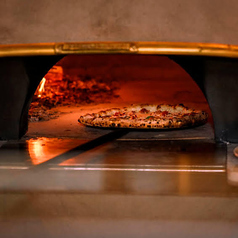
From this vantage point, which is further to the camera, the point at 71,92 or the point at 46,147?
the point at 71,92

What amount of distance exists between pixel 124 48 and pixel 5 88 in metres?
1.67

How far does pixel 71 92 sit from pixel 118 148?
3296mm

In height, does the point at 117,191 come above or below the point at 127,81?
below

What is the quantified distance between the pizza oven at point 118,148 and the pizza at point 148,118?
3.7 inches

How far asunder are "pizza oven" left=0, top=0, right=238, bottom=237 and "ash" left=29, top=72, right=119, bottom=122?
5.43ft

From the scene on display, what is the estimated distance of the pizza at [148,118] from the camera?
409 centimetres

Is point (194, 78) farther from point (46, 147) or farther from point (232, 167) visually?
point (46, 147)

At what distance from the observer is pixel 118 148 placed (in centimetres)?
357

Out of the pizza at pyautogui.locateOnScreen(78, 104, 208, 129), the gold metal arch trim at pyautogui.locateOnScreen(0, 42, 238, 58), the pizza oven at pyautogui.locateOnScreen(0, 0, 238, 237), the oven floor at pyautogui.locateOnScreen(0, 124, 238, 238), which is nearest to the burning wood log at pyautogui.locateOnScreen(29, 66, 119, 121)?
the pizza at pyautogui.locateOnScreen(78, 104, 208, 129)

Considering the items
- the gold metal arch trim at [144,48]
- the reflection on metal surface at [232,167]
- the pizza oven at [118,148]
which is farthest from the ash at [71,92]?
the gold metal arch trim at [144,48]

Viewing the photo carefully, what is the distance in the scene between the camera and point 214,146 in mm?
3586

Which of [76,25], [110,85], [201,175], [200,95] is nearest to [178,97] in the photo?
[200,95]

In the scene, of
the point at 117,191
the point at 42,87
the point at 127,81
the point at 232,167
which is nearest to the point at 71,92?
the point at 42,87

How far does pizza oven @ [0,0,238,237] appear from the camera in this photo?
2279 millimetres
